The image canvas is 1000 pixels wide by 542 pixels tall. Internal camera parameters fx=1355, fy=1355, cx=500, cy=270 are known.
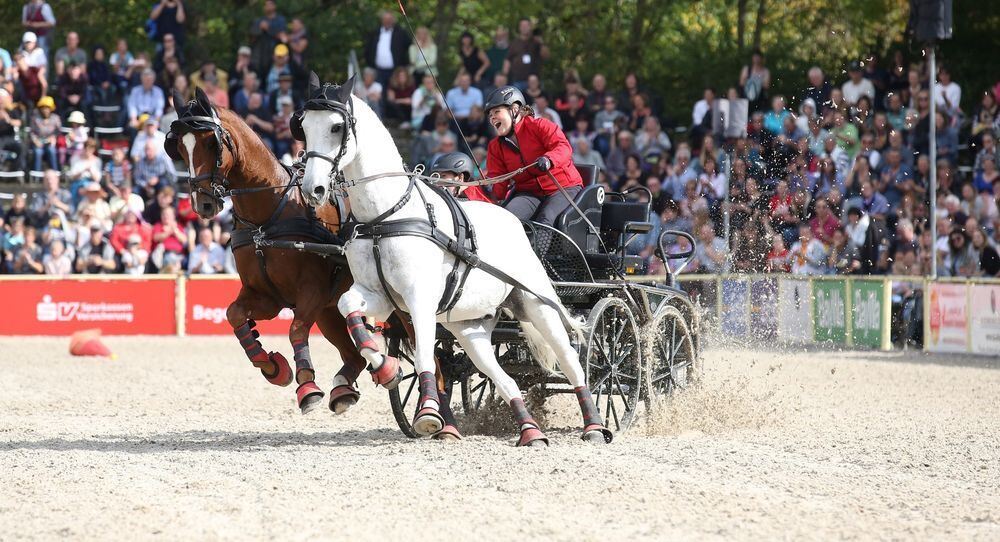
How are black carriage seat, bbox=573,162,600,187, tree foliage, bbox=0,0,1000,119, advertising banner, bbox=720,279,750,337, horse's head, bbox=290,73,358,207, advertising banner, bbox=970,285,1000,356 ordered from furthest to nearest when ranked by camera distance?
tree foliage, bbox=0,0,1000,119 < advertising banner, bbox=720,279,750,337 < advertising banner, bbox=970,285,1000,356 < black carriage seat, bbox=573,162,600,187 < horse's head, bbox=290,73,358,207

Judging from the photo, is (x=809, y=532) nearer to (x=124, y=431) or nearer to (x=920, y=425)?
(x=920, y=425)

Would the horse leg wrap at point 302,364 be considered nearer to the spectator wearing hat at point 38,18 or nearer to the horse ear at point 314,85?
the horse ear at point 314,85

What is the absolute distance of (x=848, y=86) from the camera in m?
17.7

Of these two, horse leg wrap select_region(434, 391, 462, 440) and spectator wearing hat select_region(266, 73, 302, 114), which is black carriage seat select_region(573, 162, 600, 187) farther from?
spectator wearing hat select_region(266, 73, 302, 114)

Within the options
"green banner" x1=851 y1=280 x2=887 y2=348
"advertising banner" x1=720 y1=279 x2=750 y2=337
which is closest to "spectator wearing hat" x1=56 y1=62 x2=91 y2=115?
"advertising banner" x1=720 y1=279 x2=750 y2=337

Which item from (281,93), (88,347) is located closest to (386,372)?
(88,347)

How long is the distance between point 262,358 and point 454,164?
6.60 feet

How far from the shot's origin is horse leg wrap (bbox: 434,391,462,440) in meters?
8.11

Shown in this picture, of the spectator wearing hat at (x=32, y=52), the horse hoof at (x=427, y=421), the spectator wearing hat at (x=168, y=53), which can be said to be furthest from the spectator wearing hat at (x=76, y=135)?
the horse hoof at (x=427, y=421)

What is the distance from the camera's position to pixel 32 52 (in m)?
20.6

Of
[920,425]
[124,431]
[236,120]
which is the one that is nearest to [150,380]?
[124,431]

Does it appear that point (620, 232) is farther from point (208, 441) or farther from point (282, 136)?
point (282, 136)

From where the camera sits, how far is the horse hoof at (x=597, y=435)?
805 cm

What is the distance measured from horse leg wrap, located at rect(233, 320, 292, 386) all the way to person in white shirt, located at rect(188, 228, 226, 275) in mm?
10071
